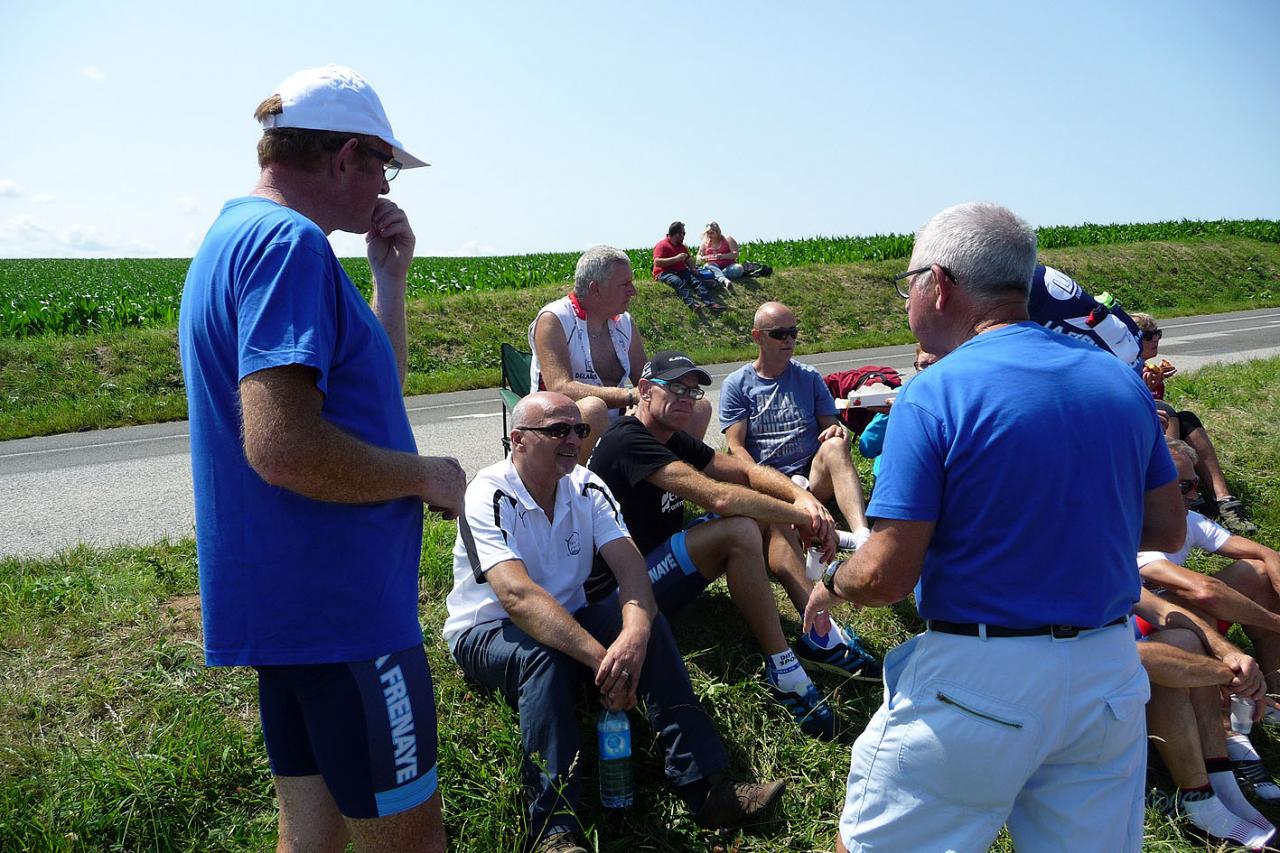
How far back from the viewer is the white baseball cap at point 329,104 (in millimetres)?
1883

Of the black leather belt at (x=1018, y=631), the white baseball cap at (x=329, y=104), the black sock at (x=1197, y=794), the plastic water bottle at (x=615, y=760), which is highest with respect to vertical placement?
the white baseball cap at (x=329, y=104)

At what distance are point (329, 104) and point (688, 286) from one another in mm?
15286

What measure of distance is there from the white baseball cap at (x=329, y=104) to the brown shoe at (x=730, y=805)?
2.67 metres

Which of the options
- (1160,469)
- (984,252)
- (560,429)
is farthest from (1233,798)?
(560,429)

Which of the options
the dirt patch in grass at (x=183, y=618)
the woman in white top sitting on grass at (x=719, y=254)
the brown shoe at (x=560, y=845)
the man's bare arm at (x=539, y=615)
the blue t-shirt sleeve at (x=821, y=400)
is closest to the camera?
the brown shoe at (x=560, y=845)

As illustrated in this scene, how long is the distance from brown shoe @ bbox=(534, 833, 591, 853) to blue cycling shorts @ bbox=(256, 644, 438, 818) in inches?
53.4

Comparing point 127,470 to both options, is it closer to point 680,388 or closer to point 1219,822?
point 680,388

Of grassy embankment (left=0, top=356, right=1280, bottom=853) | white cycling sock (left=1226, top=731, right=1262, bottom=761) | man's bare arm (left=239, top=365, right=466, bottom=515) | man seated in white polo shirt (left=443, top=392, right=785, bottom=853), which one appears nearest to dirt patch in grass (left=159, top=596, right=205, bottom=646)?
grassy embankment (left=0, top=356, right=1280, bottom=853)

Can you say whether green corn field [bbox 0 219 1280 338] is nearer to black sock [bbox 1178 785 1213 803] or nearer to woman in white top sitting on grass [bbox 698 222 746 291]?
woman in white top sitting on grass [bbox 698 222 746 291]

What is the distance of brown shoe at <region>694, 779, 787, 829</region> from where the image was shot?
11.3 feet

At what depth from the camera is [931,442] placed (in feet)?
6.74

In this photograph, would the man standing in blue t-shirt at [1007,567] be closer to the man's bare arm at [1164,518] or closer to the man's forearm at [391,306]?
the man's bare arm at [1164,518]

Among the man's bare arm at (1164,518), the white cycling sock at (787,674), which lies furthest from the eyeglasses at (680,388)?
the man's bare arm at (1164,518)

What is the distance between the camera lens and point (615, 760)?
11.2 feet
